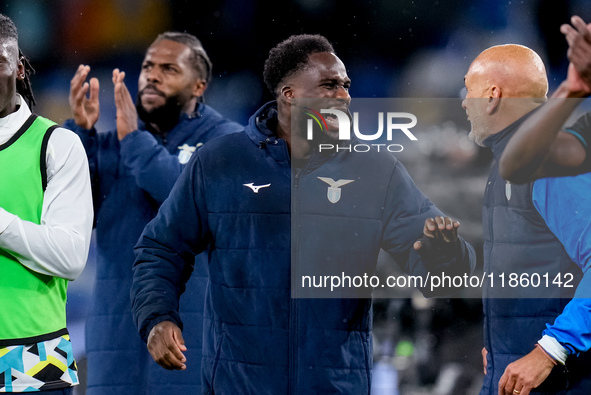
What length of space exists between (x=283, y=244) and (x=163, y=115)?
3.08 ft

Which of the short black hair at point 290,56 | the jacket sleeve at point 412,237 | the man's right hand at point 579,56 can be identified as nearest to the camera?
the man's right hand at point 579,56

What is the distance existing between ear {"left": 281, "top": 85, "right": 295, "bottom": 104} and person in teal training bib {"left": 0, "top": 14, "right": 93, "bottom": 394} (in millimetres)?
759

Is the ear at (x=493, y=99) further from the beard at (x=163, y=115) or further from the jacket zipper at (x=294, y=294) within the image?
the beard at (x=163, y=115)

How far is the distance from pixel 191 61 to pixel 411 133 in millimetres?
994

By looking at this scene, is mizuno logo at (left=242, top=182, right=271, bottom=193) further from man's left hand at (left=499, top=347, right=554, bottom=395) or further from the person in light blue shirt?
man's left hand at (left=499, top=347, right=554, bottom=395)

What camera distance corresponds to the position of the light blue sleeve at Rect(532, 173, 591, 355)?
245 cm

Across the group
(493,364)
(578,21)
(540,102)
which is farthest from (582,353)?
(578,21)

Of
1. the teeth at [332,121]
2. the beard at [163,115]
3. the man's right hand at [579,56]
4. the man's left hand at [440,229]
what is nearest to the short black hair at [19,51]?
the beard at [163,115]

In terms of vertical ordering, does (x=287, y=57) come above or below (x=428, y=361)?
above

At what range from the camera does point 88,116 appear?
10.2ft

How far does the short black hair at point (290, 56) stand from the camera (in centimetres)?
277

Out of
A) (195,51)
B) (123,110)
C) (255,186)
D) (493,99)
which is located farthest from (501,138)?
(123,110)

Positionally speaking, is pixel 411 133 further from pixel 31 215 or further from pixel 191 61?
pixel 31 215

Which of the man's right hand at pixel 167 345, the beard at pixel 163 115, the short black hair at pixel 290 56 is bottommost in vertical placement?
the man's right hand at pixel 167 345
